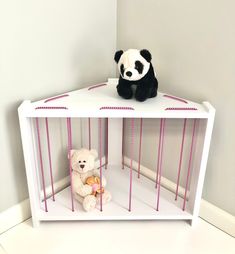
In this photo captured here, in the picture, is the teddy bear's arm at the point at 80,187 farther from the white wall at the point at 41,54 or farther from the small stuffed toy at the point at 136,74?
the small stuffed toy at the point at 136,74

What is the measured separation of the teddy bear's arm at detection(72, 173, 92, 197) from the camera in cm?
121

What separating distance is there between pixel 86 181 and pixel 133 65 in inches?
20.4

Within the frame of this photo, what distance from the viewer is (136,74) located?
1025 millimetres

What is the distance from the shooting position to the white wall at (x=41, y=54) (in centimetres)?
98

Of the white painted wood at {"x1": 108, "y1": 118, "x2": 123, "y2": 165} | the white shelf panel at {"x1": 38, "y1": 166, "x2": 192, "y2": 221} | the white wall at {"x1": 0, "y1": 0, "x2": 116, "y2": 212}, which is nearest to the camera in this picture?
the white wall at {"x1": 0, "y1": 0, "x2": 116, "y2": 212}

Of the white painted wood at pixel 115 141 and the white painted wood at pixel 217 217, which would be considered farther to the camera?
the white painted wood at pixel 115 141

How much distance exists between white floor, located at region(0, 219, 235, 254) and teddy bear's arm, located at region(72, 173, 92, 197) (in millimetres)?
124

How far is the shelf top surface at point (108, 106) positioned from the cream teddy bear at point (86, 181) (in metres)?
0.24

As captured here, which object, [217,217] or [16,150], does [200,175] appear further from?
[16,150]

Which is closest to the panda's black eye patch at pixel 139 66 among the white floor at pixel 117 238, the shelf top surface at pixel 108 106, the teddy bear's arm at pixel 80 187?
the shelf top surface at pixel 108 106

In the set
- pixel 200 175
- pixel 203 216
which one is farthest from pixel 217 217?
pixel 200 175

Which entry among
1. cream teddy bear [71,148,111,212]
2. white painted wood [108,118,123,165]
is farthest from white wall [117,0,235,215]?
cream teddy bear [71,148,111,212]

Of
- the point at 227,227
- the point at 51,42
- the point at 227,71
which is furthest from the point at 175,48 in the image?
the point at 227,227

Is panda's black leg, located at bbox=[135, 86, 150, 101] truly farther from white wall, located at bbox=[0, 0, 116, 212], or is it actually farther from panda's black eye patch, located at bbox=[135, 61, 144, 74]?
white wall, located at bbox=[0, 0, 116, 212]
